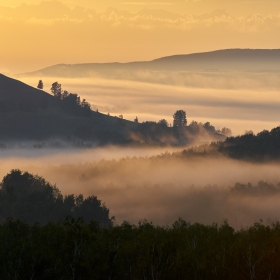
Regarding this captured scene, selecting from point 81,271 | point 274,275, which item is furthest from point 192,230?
point 81,271

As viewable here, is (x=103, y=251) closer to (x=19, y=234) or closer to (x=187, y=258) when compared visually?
(x=187, y=258)

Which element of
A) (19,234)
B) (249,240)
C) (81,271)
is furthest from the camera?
(19,234)

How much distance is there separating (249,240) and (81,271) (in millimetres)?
29954

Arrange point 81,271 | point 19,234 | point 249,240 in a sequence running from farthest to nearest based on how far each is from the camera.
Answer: point 19,234, point 249,240, point 81,271

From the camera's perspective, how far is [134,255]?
122438mm

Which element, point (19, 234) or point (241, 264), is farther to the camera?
point (19, 234)

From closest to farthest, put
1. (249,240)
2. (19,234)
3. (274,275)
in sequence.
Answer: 1. (274,275)
2. (249,240)
3. (19,234)

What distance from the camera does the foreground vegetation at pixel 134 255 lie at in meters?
114

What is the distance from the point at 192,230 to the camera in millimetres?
142250

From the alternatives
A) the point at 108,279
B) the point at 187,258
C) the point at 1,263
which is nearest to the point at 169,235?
the point at 187,258

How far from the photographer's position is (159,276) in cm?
11938

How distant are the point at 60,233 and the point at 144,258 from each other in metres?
12.5

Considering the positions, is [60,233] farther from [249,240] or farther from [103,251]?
[249,240]

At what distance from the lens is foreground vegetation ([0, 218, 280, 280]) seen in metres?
114
